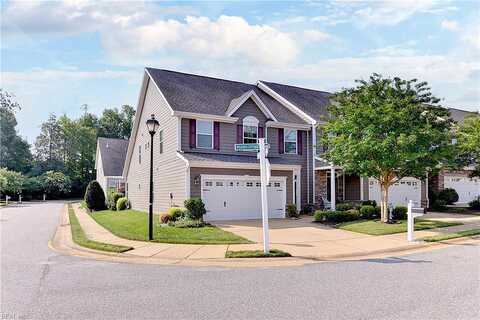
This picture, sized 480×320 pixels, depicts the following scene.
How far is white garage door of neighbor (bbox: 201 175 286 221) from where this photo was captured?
1958 centimetres

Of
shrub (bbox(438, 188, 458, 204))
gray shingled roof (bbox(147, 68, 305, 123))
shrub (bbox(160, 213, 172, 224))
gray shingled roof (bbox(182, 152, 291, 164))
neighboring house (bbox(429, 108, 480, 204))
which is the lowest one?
shrub (bbox(160, 213, 172, 224))

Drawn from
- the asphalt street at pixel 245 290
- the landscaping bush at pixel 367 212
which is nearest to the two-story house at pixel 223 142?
the landscaping bush at pixel 367 212

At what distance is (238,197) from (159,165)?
5.64m

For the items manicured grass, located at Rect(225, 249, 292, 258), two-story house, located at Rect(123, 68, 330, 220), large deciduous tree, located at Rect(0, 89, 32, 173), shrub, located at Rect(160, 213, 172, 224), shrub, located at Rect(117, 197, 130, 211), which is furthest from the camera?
large deciduous tree, located at Rect(0, 89, 32, 173)

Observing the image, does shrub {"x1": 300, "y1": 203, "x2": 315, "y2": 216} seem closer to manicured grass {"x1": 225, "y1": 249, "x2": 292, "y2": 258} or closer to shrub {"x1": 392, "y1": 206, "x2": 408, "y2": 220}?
shrub {"x1": 392, "y1": 206, "x2": 408, "y2": 220}

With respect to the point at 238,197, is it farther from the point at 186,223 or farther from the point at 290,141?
the point at 290,141

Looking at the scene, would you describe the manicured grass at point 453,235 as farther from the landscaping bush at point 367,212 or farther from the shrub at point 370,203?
the shrub at point 370,203

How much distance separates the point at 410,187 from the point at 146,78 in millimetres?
18594

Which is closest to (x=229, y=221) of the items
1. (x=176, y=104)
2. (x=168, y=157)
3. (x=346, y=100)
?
(x=168, y=157)

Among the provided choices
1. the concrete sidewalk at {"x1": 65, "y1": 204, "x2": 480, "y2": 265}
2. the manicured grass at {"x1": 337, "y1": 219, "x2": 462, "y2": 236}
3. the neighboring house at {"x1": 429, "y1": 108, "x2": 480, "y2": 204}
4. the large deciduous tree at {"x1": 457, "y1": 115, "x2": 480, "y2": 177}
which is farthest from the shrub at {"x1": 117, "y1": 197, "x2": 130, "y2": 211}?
the neighboring house at {"x1": 429, "y1": 108, "x2": 480, "y2": 204}

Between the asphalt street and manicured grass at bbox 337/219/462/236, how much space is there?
5.14 metres

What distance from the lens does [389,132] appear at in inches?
656

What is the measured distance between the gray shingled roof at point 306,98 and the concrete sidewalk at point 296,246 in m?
10.3

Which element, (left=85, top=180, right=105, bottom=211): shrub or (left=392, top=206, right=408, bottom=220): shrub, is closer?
(left=392, top=206, right=408, bottom=220): shrub
